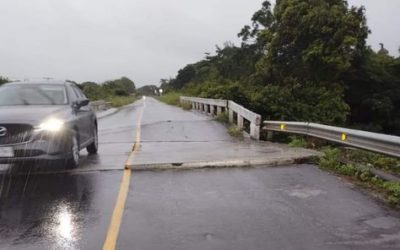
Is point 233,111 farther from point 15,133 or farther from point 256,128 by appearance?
point 15,133

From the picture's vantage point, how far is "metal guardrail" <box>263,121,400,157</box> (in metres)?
8.26

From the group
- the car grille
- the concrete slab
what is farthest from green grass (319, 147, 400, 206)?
the car grille

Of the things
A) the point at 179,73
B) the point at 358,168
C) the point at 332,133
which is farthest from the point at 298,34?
the point at 179,73

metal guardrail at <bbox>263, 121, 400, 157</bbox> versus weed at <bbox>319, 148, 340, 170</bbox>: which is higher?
metal guardrail at <bbox>263, 121, 400, 157</bbox>

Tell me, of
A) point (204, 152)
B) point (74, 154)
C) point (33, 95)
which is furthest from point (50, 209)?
point (204, 152)

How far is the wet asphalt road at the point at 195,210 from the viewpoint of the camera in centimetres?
534

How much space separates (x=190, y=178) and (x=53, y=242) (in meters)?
3.64

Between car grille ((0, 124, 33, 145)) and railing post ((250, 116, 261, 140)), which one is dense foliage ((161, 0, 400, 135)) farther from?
car grille ((0, 124, 33, 145))

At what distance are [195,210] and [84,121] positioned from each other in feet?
17.3

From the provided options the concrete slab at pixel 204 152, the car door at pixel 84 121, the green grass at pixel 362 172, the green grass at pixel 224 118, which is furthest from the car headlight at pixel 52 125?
the green grass at pixel 224 118

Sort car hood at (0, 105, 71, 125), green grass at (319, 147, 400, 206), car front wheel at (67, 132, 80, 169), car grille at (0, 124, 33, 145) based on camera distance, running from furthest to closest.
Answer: car front wheel at (67, 132, 80, 169)
car hood at (0, 105, 71, 125)
car grille at (0, 124, 33, 145)
green grass at (319, 147, 400, 206)

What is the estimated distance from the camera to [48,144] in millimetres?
8773

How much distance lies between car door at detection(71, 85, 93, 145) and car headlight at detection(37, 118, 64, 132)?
3.86 ft

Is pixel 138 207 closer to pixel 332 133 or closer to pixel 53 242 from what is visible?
pixel 53 242
